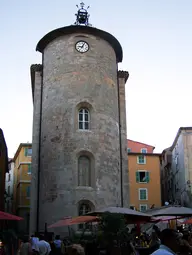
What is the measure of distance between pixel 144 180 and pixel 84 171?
20474mm

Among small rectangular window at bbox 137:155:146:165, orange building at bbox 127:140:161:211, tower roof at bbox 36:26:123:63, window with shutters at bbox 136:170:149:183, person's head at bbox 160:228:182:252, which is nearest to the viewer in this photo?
person's head at bbox 160:228:182:252

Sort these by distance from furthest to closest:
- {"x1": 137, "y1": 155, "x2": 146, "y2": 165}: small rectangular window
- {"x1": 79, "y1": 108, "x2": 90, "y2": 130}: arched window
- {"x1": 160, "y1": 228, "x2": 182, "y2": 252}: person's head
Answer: {"x1": 137, "y1": 155, "x2": 146, "y2": 165}: small rectangular window, {"x1": 79, "y1": 108, "x2": 90, "y2": 130}: arched window, {"x1": 160, "y1": 228, "x2": 182, "y2": 252}: person's head

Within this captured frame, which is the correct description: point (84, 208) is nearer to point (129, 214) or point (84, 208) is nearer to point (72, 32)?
point (129, 214)

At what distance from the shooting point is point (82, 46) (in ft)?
87.0

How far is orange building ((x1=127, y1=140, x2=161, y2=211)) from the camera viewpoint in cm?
4300

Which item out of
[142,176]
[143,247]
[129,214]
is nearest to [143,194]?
[142,176]

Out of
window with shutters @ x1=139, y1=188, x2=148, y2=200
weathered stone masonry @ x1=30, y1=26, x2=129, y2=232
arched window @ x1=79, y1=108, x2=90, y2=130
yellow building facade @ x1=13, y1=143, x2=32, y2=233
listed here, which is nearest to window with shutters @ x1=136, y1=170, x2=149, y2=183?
window with shutters @ x1=139, y1=188, x2=148, y2=200

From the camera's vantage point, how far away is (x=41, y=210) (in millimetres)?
23844

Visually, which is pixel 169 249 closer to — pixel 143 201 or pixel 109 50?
pixel 109 50

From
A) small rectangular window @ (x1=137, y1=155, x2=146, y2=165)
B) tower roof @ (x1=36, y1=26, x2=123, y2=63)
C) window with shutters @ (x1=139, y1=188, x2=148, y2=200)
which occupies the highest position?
tower roof @ (x1=36, y1=26, x2=123, y2=63)

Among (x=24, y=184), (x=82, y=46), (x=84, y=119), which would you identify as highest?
(x=82, y=46)

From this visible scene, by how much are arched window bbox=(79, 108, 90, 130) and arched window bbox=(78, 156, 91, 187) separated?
197 cm

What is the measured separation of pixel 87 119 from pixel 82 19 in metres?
9.72

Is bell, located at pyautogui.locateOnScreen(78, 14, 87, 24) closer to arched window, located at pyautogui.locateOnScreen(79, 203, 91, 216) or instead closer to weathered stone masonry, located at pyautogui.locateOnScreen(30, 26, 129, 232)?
weathered stone masonry, located at pyautogui.locateOnScreen(30, 26, 129, 232)
